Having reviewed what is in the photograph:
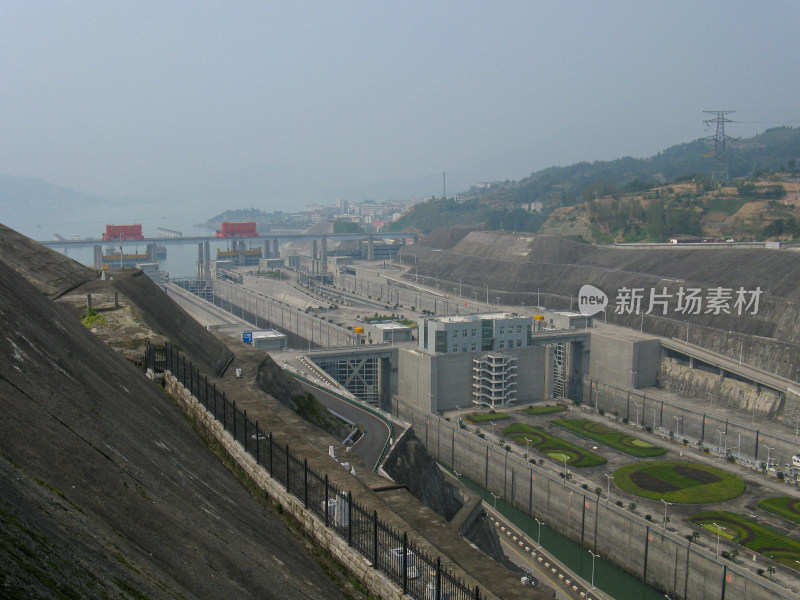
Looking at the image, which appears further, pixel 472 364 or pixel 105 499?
pixel 472 364

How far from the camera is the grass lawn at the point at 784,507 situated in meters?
35.1

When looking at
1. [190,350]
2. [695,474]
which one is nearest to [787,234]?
[695,474]

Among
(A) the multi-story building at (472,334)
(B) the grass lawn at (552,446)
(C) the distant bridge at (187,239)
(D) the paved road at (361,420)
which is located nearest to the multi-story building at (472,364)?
(A) the multi-story building at (472,334)

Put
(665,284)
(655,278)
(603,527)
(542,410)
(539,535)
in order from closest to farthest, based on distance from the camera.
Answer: (603,527) → (539,535) → (542,410) → (665,284) → (655,278)

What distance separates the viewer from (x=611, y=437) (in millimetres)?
46875

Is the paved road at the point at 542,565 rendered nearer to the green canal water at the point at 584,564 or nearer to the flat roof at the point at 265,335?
the green canal water at the point at 584,564

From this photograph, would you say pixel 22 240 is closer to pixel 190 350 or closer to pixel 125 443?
pixel 190 350

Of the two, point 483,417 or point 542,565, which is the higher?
point 483,417

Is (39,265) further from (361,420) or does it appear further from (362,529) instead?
(362,529)

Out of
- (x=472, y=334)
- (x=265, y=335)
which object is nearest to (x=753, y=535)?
(x=472, y=334)

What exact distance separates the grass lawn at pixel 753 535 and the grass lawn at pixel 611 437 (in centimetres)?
881

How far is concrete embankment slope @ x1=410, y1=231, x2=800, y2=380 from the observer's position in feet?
181

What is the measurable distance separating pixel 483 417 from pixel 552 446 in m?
6.84

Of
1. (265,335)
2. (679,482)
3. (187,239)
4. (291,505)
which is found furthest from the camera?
(187,239)
